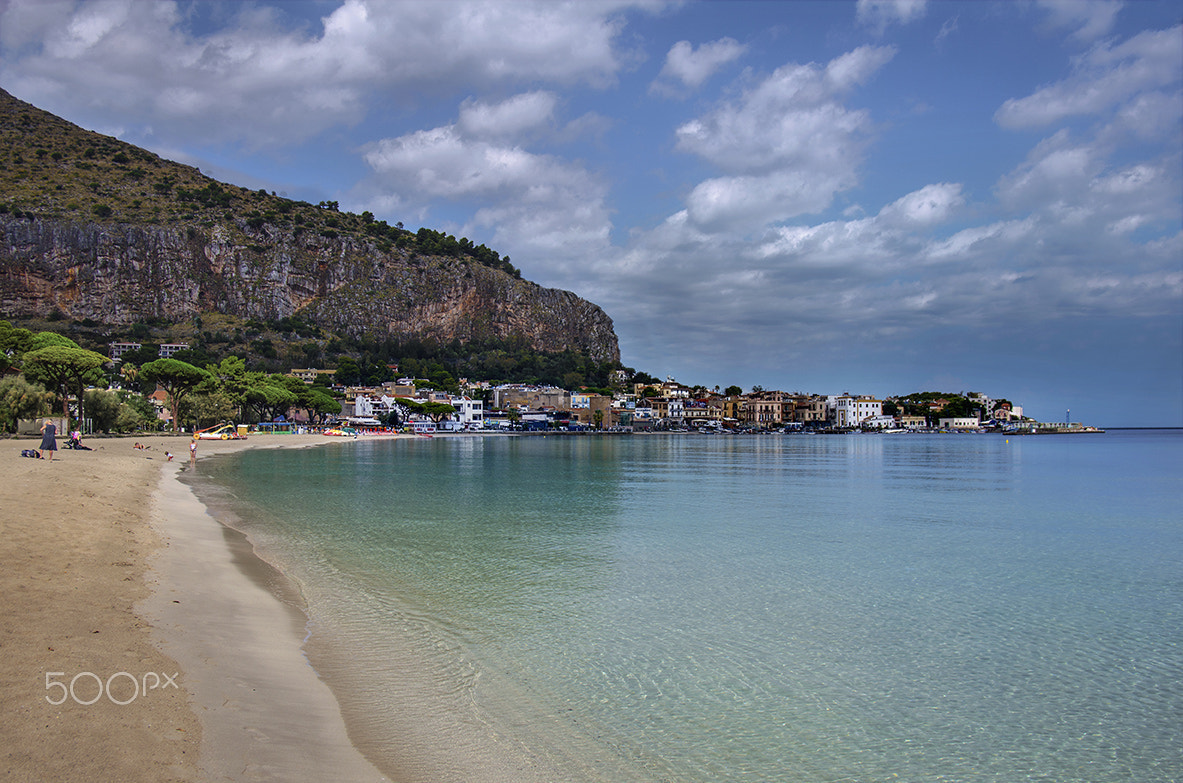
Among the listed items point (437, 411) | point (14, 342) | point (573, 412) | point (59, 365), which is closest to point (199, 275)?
point (437, 411)

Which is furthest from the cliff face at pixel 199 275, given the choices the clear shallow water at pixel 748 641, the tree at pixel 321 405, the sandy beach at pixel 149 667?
the sandy beach at pixel 149 667

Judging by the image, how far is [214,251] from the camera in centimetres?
16750

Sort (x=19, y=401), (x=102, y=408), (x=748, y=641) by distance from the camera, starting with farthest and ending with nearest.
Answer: (x=102, y=408) < (x=19, y=401) < (x=748, y=641)

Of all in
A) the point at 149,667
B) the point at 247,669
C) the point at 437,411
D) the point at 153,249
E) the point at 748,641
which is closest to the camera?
the point at 149,667

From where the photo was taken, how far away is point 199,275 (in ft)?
543

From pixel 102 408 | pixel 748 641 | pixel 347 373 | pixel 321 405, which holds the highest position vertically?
pixel 347 373

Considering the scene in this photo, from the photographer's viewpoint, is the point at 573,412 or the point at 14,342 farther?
the point at 573,412

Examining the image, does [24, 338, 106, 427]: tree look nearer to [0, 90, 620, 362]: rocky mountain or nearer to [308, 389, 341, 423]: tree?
[308, 389, 341, 423]: tree

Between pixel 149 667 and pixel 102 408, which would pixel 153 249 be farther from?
pixel 149 667

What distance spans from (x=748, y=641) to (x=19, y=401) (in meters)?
53.4

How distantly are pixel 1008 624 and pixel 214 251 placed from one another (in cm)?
18929

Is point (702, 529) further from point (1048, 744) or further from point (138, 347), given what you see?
point (138, 347)

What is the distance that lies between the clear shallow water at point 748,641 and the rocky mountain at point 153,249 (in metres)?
164

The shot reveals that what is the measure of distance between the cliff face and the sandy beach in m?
170
